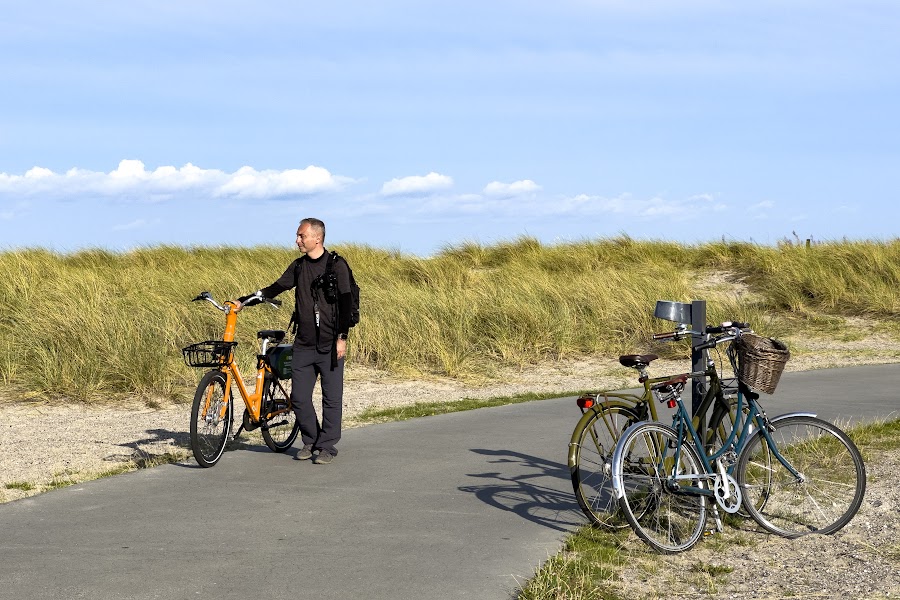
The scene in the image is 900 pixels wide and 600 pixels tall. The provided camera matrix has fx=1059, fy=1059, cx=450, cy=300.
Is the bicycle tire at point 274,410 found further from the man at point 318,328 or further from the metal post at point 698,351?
the metal post at point 698,351

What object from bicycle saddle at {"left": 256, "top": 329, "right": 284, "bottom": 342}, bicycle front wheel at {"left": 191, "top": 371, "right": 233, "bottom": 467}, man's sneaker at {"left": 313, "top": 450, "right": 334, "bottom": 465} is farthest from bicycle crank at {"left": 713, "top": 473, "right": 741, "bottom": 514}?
bicycle front wheel at {"left": 191, "top": 371, "right": 233, "bottom": 467}

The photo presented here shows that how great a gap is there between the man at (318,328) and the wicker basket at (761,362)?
11.2 feet

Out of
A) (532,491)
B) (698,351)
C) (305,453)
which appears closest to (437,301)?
(305,453)

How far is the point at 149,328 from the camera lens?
15539 millimetres

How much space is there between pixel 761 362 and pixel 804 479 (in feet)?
2.90

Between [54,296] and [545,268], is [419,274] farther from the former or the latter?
[54,296]

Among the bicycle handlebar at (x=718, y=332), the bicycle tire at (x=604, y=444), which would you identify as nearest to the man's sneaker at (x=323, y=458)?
the bicycle tire at (x=604, y=444)

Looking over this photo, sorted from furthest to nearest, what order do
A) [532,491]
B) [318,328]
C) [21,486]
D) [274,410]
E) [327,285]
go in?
1. [274,410]
2. [318,328]
3. [327,285]
4. [21,486]
5. [532,491]

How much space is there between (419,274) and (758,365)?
65.0ft

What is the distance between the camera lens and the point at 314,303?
28.7 ft

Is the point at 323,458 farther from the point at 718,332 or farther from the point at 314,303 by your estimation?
the point at 718,332

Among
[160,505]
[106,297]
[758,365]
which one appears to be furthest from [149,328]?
[758,365]

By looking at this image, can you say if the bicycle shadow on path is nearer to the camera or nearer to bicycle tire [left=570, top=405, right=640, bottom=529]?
bicycle tire [left=570, top=405, right=640, bottom=529]

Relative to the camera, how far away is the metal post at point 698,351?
7.03 metres
